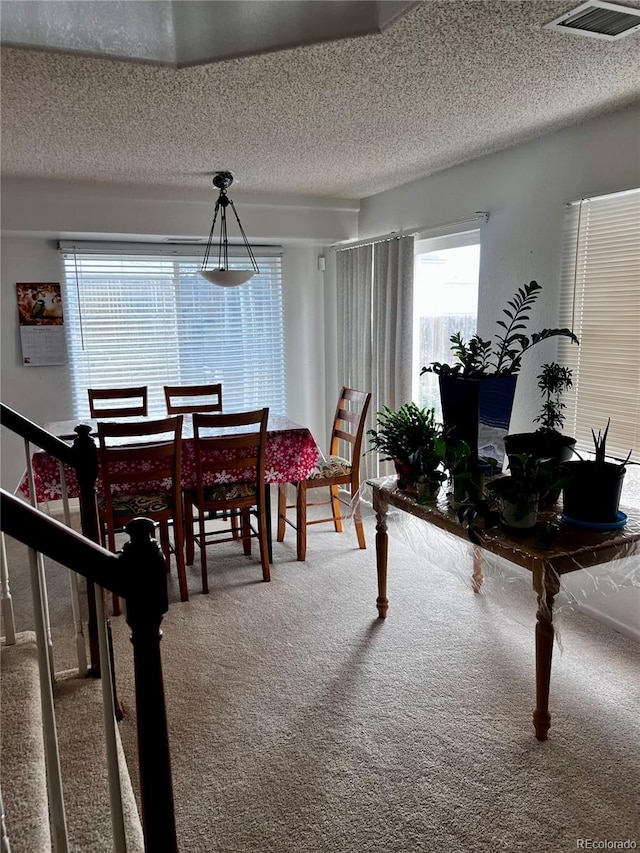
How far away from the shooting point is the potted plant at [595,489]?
2.03 meters

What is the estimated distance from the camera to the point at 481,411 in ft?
8.21

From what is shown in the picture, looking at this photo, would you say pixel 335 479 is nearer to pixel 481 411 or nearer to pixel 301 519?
pixel 301 519

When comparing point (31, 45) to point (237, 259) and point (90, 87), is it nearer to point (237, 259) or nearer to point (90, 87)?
point (90, 87)

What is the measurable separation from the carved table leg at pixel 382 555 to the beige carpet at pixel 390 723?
8 cm

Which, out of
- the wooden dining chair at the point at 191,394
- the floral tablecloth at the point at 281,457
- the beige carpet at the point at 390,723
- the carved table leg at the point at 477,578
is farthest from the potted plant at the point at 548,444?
the wooden dining chair at the point at 191,394

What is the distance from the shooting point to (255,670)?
257cm

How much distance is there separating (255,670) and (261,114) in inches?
94.5

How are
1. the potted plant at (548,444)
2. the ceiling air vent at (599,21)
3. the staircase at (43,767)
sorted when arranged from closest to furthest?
1. the staircase at (43,767)
2. the ceiling air vent at (599,21)
3. the potted plant at (548,444)

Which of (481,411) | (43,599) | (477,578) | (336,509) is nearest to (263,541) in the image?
(336,509)

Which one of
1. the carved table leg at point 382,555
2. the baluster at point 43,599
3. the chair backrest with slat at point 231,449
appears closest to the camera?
the baluster at point 43,599

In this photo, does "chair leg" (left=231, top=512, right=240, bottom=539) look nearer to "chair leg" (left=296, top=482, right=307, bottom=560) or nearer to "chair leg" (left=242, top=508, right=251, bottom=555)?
"chair leg" (left=242, top=508, right=251, bottom=555)

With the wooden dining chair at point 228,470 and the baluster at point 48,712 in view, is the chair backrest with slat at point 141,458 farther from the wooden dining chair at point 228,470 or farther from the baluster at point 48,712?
the baluster at point 48,712

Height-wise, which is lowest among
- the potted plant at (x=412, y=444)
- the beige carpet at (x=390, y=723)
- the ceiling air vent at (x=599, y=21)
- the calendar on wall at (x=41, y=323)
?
the beige carpet at (x=390, y=723)

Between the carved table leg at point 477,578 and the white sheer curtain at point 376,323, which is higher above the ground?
the white sheer curtain at point 376,323
